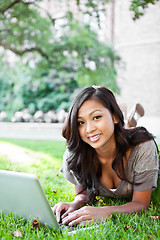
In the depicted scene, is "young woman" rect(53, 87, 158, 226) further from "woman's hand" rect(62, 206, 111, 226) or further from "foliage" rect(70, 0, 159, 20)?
"foliage" rect(70, 0, 159, 20)

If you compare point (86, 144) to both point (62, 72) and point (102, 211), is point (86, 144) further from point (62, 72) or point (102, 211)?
point (62, 72)

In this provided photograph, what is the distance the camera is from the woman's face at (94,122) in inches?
75.8

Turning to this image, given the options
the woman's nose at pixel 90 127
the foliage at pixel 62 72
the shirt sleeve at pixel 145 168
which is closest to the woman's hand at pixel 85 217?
the shirt sleeve at pixel 145 168

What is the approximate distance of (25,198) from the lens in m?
1.59

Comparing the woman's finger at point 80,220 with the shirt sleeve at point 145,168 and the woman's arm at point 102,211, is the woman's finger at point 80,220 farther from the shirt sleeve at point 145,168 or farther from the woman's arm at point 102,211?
the shirt sleeve at point 145,168

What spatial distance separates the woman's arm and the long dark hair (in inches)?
6.7

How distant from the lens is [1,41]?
7.22 meters

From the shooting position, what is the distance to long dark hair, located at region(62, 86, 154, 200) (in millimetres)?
1986

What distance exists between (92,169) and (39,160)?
227 cm

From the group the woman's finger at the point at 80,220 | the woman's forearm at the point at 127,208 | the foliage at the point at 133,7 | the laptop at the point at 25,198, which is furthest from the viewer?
the foliage at the point at 133,7

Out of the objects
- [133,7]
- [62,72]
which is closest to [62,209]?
[133,7]

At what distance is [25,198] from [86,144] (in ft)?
2.42

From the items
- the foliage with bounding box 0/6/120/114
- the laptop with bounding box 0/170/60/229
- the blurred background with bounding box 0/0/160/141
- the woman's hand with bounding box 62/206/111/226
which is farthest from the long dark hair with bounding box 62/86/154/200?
the blurred background with bounding box 0/0/160/141

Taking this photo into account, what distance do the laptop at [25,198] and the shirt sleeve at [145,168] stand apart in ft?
2.13
